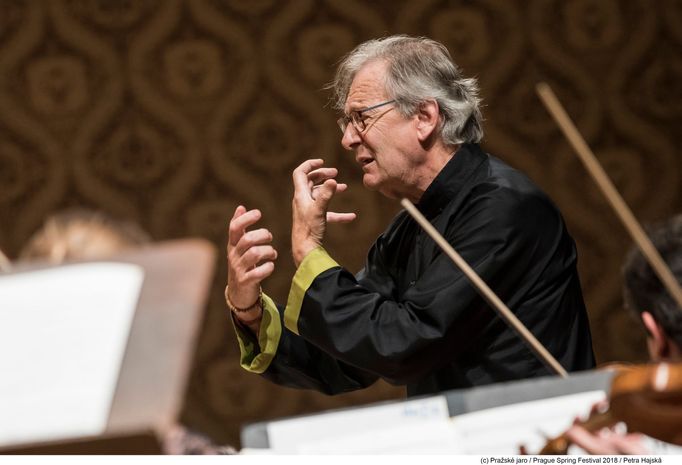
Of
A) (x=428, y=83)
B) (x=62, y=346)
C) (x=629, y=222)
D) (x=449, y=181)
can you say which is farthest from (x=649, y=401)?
(x=428, y=83)

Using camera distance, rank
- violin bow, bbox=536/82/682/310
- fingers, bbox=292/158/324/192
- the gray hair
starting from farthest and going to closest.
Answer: the gray hair < fingers, bbox=292/158/324/192 < violin bow, bbox=536/82/682/310

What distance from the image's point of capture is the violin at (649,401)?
2.90 ft

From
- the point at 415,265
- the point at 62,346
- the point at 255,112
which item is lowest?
the point at 255,112

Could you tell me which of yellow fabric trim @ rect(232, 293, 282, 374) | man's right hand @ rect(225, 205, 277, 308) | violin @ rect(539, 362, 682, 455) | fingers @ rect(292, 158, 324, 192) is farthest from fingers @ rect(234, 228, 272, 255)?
violin @ rect(539, 362, 682, 455)

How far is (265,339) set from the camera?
1.80 m

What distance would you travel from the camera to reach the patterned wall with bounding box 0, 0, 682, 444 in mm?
3445

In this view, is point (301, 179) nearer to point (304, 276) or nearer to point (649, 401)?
point (304, 276)

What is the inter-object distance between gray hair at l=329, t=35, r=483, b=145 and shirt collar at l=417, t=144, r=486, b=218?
0.16 feet

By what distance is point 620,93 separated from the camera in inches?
136

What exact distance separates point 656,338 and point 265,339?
86 cm

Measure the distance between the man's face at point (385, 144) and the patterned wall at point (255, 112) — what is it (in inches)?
66.3

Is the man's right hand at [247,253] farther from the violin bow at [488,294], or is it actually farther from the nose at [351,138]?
the violin bow at [488,294]

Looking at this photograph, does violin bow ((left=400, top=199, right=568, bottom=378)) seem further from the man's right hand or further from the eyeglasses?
the eyeglasses

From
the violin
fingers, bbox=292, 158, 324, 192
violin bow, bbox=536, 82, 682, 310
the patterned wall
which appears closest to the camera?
the violin
